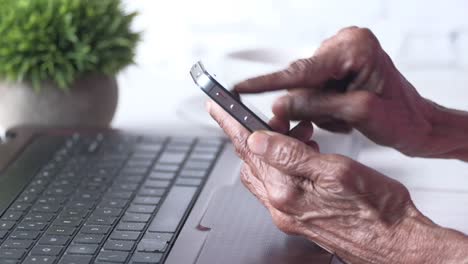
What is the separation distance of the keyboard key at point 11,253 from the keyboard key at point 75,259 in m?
0.03

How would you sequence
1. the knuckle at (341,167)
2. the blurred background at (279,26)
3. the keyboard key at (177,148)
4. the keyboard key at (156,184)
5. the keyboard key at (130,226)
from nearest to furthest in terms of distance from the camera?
the knuckle at (341,167)
the keyboard key at (130,226)
the keyboard key at (156,184)
the keyboard key at (177,148)
the blurred background at (279,26)

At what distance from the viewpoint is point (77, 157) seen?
0.87 m

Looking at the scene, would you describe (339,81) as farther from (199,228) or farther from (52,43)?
(52,43)

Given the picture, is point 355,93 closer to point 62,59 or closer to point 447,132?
point 447,132

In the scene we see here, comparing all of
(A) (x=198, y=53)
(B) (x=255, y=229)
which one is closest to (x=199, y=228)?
(B) (x=255, y=229)

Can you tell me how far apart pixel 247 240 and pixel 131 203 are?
13 cm

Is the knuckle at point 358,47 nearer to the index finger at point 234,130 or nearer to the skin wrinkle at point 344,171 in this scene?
the skin wrinkle at point 344,171

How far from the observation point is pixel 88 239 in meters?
0.66

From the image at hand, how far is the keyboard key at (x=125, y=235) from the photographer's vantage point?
2.20 ft

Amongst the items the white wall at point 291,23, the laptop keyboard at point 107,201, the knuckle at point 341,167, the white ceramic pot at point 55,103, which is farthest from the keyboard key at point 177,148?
the white wall at point 291,23

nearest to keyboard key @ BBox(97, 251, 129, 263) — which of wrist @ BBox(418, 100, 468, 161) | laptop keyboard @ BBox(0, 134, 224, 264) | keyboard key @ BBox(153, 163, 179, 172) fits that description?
laptop keyboard @ BBox(0, 134, 224, 264)

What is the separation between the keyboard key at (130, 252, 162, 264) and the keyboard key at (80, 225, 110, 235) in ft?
0.17

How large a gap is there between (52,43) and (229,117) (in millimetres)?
307

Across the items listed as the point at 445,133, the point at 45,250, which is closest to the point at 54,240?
the point at 45,250
